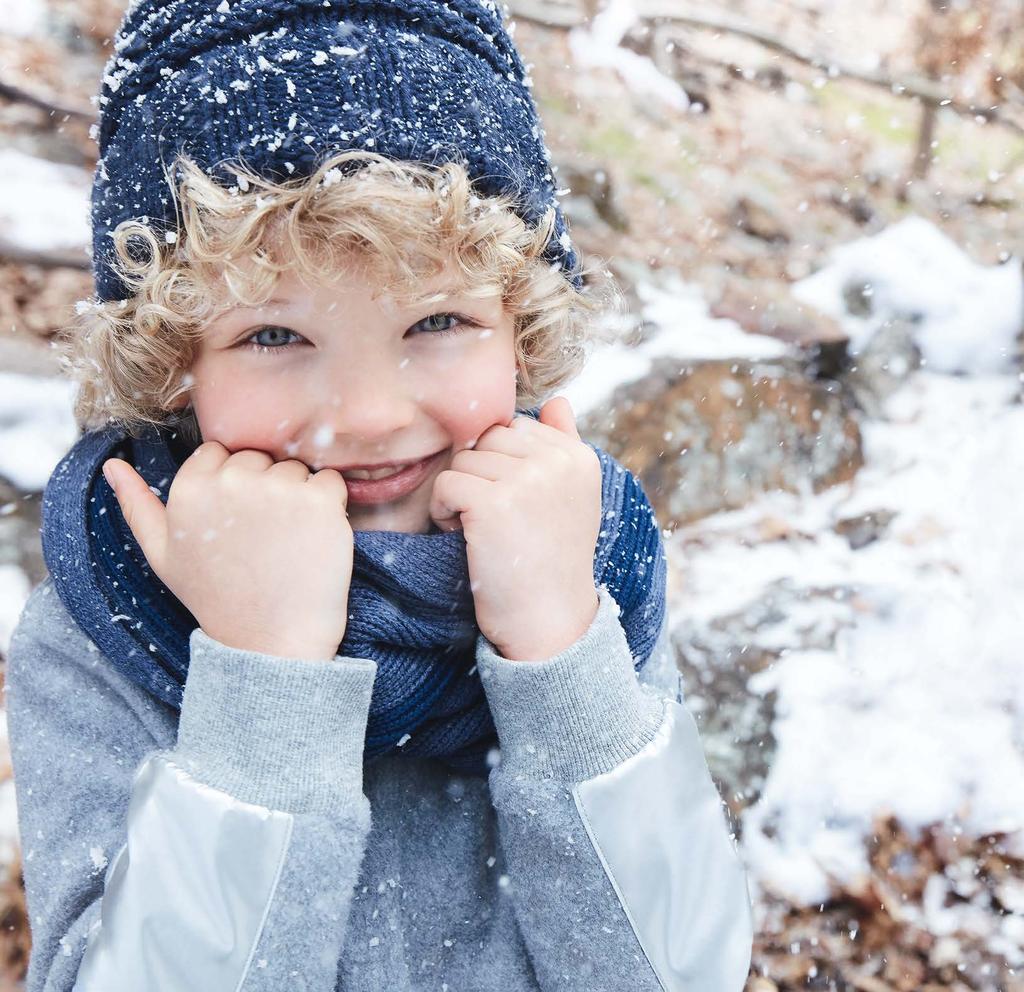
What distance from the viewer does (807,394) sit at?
3.21 m

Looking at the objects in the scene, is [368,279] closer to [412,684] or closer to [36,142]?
[412,684]

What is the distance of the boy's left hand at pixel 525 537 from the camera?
1203 millimetres

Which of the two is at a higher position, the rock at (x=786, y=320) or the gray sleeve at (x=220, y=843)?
the gray sleeve at (x=220, y=843)

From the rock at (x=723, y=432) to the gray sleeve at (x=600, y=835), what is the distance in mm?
1670

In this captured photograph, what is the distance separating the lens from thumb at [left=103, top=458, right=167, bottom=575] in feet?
4.00

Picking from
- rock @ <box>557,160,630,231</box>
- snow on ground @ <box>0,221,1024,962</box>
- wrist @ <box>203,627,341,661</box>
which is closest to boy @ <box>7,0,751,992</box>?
wrist @ <box>203,627,341,661</box>

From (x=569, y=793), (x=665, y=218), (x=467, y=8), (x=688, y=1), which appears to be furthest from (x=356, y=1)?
(x=688, y=1)

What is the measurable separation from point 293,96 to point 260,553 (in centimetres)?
55

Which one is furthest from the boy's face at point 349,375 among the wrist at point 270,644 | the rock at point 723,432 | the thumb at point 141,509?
the rock at point 723,432

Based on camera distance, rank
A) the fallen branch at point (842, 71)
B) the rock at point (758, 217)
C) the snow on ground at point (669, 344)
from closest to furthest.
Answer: the snow on ground at point (669, 344) → the rock at point (758, 217) → the fallen branch at point (842, 71)

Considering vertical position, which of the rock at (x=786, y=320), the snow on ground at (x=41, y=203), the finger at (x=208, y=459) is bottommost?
the rock at (x=786, y=320)

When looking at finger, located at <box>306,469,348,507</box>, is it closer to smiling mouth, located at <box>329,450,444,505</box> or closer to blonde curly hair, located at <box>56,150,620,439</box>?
smiling mouth, located at <box>329,450,444,505</box>

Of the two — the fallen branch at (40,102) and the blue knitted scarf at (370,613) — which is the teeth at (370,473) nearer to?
the blue knitted scarf at (370,613)

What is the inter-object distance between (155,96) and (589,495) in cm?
76
